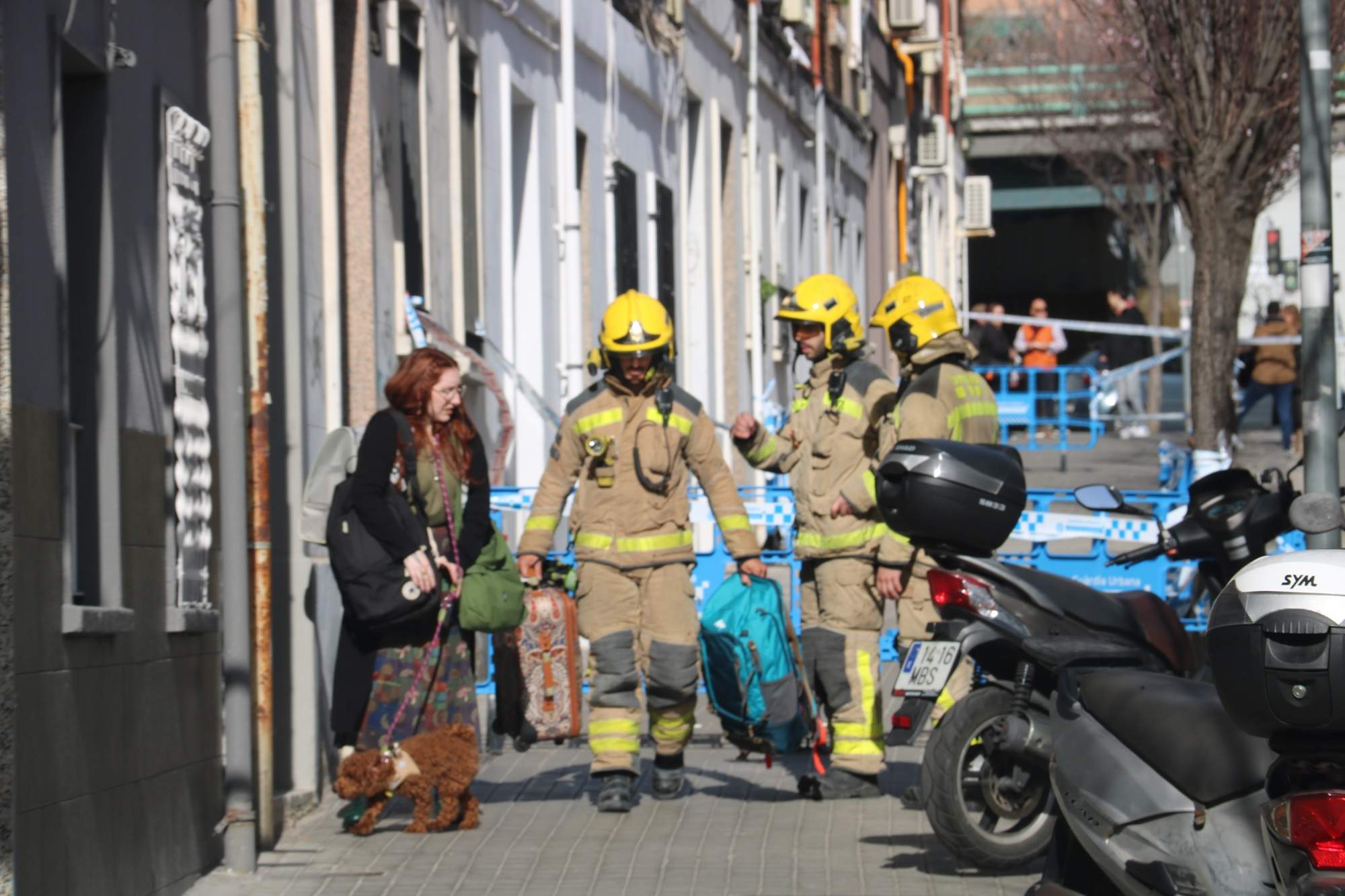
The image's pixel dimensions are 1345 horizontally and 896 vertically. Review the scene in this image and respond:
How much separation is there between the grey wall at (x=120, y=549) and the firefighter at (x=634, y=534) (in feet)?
5.79

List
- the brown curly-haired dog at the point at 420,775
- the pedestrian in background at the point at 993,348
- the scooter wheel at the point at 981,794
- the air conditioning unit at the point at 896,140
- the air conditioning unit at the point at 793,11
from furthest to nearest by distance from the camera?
1. the air conditioning unit at the point at 896,140
2. the pedestrian in background at the point at 993,348
3. the air conditioning unit at the point at 793,11
4. the brown curly-haired dog at the point at 420,775
5. the scooter wheel at the point at 981,794

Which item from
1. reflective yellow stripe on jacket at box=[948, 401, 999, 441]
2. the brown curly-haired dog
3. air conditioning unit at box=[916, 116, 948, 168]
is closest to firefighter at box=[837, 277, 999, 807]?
reflective yellow stripe on jacket at box=[948, 401, 999, 441]

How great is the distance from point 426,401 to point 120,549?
2022 millimetres

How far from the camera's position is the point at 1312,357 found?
809 cm

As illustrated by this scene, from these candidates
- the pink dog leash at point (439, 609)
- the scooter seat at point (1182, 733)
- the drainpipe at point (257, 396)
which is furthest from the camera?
the pink dog leash at point (439, 609)

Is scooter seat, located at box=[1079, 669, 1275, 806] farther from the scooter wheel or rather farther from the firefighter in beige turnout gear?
the firefighter in beige turnout gear

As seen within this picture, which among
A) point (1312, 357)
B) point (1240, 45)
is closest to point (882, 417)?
point (1312, 357)

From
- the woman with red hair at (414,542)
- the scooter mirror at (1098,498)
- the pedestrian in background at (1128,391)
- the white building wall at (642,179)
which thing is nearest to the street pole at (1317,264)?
the scooter mirror at (1098,498)

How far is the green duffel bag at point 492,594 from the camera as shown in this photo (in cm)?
880

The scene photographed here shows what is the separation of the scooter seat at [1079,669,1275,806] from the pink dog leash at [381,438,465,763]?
3.23m

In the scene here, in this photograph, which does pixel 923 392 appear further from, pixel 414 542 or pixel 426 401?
pixel 414 542

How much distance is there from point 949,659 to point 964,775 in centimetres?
42

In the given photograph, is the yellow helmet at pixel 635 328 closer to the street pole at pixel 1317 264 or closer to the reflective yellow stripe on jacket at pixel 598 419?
the reflective yellow stripe on jacket at pixel 598 419

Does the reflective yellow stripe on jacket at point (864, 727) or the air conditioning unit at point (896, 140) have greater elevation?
the air conditioning unit at point (896, 140)
